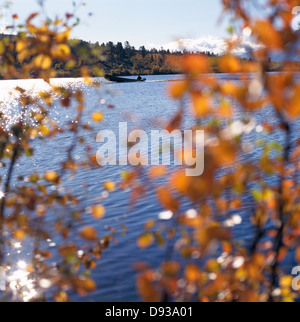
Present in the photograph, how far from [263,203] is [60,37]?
7.90ft

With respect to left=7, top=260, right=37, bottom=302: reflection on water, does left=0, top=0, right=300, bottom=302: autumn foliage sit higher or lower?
higher

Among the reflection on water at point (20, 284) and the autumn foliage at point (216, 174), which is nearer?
the autumn foliage at point (216, 174)

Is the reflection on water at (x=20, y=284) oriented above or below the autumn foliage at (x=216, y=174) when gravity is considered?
below

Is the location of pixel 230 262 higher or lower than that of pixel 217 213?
lower

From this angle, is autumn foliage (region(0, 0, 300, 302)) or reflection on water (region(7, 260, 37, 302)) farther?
reflection on water (region(7, 260, 37, 302))

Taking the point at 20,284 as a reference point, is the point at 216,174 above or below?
above

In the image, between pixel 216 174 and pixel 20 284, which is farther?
pixel 20 284

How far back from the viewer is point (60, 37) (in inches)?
147

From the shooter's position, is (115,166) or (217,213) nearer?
(217,213)

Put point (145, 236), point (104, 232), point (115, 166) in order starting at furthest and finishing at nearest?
1. point (115, 166)
2. point (104, 232)
3. point (145, 236)
